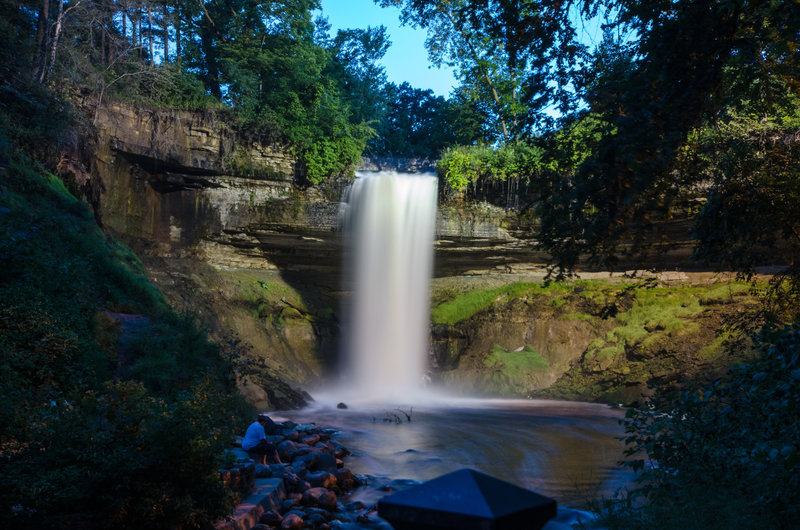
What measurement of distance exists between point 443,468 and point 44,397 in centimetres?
689

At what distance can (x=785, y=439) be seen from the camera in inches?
187

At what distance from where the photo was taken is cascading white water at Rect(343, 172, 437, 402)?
927 inches

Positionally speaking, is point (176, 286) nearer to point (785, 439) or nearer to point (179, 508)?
point (179, 508)

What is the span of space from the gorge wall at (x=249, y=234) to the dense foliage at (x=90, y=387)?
6991mm

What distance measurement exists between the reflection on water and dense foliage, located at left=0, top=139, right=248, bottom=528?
11.6 ft

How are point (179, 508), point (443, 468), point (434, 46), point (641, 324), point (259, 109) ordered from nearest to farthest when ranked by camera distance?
1. point (179, 508)
2. point (443, 468)
3. point (641, 324)
4. point (259, 109)
5. point (434, 46)

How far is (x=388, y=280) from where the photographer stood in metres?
24.8

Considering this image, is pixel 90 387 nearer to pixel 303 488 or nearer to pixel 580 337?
pixel 303 488

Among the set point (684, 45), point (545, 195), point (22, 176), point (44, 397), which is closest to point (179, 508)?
point (44, 397)

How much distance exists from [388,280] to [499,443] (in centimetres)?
1269

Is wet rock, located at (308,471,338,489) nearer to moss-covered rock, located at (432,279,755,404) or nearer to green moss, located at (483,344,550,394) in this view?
moss-covered rock, located at (432,279,755,404)

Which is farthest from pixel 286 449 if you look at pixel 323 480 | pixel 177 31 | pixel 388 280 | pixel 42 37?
pixel 177 31

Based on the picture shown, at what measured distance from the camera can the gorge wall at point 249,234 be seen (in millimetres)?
21172

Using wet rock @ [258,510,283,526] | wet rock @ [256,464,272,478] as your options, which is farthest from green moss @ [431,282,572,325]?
wet rock @ [258,510,283,526]
